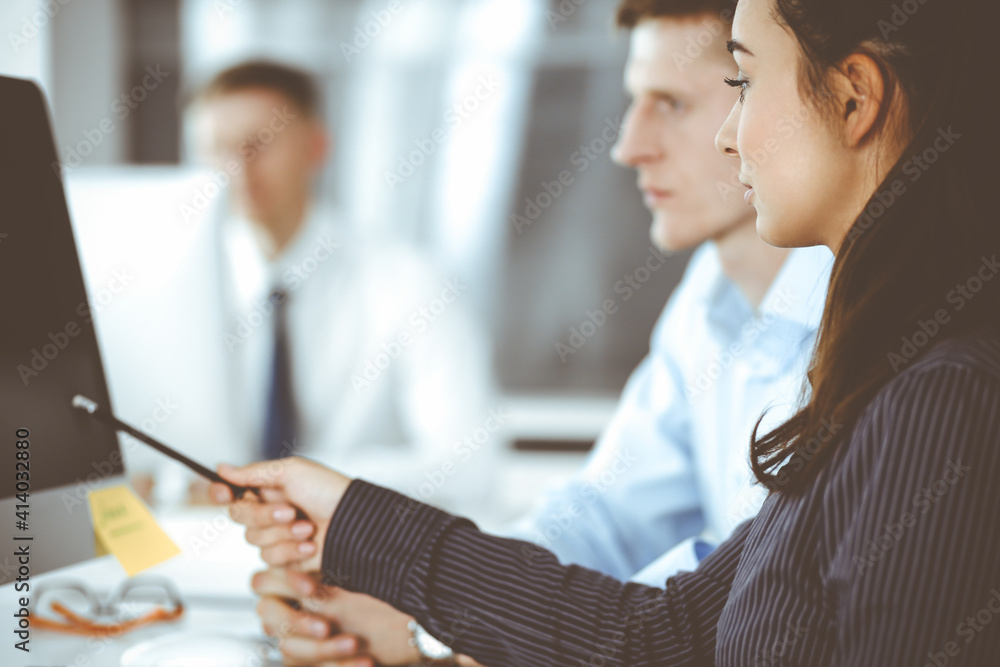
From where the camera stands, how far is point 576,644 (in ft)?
2.57

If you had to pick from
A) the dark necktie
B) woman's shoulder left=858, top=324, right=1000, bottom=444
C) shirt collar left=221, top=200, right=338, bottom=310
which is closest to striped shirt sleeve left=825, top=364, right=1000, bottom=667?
woman's shoulder left=858, top=324, right=1000, bottom=444

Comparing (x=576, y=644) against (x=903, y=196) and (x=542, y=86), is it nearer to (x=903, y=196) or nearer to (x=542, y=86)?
(x=903, y=196)

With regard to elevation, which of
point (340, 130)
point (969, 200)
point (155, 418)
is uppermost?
point (340, 130)

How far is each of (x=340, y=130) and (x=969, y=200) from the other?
101 inches

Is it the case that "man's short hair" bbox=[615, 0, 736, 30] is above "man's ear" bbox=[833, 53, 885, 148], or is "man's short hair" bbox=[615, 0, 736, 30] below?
above

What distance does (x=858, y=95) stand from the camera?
24.3 inches

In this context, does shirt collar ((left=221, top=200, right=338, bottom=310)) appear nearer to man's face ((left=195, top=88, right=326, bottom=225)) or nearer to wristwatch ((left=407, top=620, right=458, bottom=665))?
man's face ((left=195, top=88, right=326, bottom=225))

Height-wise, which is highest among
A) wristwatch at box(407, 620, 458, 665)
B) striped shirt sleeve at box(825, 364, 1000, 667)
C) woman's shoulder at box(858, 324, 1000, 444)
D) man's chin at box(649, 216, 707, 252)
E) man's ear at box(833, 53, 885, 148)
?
man's ear at box(833, 53, 885, 148)

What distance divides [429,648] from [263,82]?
1.92 m

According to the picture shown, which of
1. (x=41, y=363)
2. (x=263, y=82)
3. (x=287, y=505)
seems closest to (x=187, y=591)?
(x=287, y=505)

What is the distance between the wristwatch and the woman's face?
1.86 ft

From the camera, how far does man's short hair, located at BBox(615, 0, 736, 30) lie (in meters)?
1.31

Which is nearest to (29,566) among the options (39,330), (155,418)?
(39,330)

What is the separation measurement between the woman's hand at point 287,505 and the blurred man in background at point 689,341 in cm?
38
